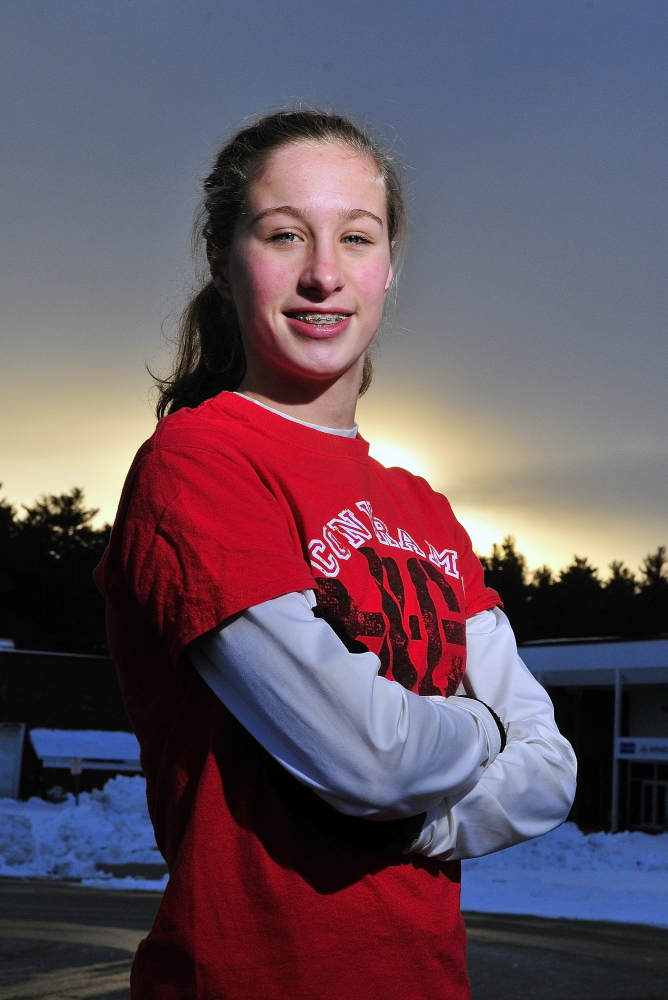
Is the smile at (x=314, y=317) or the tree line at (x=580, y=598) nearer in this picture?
the smile at (x=314, y=317)

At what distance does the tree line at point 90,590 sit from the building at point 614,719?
1329 inches

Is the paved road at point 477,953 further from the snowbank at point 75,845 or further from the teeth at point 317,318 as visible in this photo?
the teeth at point 317,318

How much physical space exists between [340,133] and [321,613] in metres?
1.03

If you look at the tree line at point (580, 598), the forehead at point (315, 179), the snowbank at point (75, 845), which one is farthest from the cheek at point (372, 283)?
the tree line at point (580, 598)

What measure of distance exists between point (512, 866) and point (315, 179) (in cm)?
2033

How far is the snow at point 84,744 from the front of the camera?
39.7 m

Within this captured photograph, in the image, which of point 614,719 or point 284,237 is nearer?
point 284,237

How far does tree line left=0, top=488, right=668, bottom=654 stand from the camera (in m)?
74.6

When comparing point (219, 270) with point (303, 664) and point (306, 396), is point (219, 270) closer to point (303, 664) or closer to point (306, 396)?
point (306, 396)

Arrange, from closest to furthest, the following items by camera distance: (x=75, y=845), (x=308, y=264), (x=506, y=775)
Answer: (x=506, y=775), (x=308, y=264), (x=75, y=845)

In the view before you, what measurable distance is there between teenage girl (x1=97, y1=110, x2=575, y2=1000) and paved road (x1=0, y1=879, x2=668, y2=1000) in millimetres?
7540

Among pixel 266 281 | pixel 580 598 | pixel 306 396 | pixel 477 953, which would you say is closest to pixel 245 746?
pixel 306 396

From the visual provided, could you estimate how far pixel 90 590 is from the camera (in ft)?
248

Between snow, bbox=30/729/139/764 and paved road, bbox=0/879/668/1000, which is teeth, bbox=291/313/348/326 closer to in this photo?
paved road, bbox=0/879/668/1000
